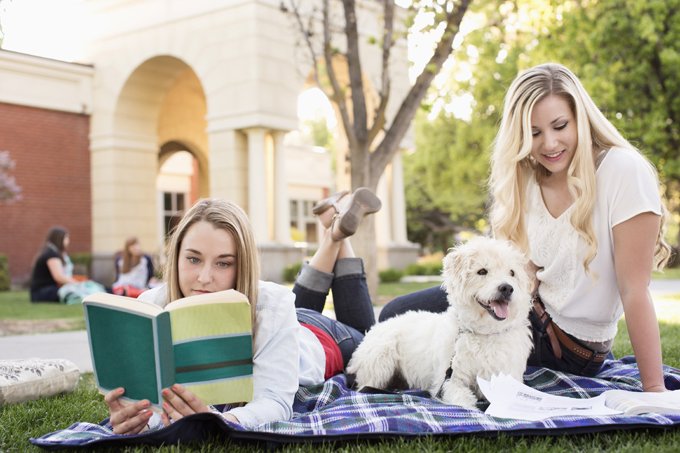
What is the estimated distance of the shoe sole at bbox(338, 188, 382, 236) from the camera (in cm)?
461

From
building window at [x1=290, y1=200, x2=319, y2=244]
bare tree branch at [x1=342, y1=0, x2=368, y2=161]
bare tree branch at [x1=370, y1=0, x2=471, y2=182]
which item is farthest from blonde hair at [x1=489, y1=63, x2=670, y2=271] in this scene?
building window at [x1=290, y1=200, x2=319, y2=244]

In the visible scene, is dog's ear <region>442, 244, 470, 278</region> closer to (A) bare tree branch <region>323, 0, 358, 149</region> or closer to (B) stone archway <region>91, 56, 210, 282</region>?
(A) bare tree branch <region>323, 0, 358, 149</region>

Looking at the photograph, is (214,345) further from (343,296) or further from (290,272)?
(290,272)

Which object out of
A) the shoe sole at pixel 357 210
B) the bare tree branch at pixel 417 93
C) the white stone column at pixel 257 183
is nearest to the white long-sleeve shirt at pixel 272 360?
the shoe sole at pixel 357 210

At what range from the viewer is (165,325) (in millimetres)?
2229

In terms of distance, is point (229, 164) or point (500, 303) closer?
point (500, 303)

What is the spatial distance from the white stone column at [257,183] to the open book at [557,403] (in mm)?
13095

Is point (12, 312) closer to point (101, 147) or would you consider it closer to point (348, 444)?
point (101, 147)

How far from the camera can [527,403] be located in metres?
2.89

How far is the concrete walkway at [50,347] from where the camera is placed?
233 inches

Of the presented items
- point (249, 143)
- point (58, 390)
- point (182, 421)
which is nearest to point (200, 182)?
point (249, 143)

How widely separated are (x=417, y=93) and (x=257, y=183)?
624 cm

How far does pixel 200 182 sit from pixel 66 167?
215 inches

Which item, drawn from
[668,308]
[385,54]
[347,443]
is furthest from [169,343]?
[385,54]
